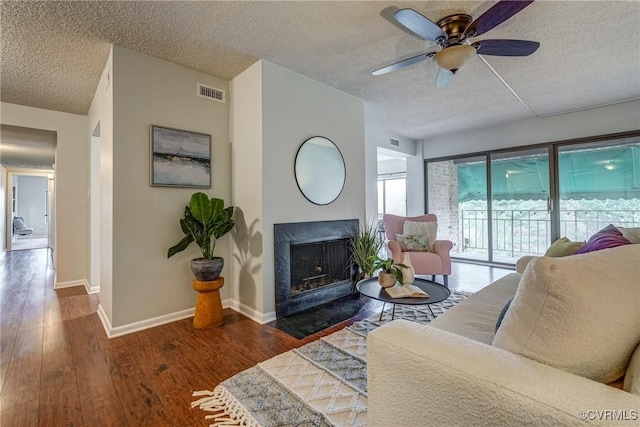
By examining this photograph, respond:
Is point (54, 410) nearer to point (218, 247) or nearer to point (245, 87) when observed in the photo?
point (218, 247)

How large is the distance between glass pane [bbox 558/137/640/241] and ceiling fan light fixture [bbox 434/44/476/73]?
3.76m

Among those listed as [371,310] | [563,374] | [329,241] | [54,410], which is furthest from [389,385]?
[329,241]

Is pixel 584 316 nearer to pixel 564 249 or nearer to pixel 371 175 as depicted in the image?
pixel 564 249

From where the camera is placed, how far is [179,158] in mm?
2736

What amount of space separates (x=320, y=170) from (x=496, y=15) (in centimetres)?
197

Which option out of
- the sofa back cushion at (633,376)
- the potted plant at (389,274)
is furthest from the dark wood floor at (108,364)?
the sofa back cushion at (633,376)

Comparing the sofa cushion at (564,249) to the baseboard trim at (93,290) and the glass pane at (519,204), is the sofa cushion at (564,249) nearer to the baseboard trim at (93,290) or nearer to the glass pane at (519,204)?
the glass pane at (519,204)

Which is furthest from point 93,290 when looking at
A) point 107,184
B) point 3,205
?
point 3,205

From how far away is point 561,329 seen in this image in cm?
73

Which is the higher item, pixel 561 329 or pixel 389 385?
pixel 561 329

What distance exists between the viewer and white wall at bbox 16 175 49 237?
9734 millimetres

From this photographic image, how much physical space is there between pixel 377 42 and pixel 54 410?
333 cm

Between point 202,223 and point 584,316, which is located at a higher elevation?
point 202,223

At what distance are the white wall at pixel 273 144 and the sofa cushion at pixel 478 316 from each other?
1703 millimetres
